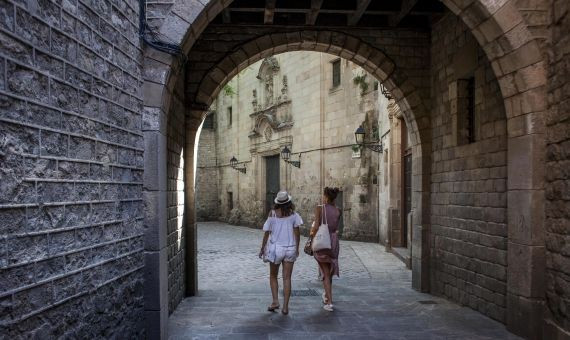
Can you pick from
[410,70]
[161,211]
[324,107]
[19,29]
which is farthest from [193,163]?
[324,107]

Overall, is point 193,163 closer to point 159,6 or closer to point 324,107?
point 159,6

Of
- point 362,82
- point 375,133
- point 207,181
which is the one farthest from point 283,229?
point 207,181

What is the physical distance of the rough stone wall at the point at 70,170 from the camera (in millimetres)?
2355

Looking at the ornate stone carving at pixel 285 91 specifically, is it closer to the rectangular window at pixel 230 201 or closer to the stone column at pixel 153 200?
the rectangular window at pixel 230 201

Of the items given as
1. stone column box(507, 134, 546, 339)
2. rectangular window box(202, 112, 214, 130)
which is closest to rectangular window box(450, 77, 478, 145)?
stone column box(507, 134, 546, 339)

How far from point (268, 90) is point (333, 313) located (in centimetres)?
1480

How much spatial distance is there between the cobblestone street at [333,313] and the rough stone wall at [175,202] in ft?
0.98

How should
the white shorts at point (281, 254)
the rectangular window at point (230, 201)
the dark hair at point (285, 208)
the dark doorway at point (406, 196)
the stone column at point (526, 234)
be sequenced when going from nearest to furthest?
the stone column at point (526, 234)
the white shorts at point (281, 254)
the dark hair at point (285, 208)
the dark doorway at point (406, 196)
the rectangular window at point (230, 201)

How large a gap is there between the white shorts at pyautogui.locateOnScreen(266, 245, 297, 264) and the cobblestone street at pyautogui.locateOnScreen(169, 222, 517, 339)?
639 millimetres

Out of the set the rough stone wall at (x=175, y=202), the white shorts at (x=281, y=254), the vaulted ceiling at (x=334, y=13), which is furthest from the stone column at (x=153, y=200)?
the vaulted ceiling at (x=334, y=13)

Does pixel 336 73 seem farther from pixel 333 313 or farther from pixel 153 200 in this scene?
pixel 153 200

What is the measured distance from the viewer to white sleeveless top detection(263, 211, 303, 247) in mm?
5594

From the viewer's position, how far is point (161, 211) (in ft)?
13.9

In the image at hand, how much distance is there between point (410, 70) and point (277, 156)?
11920 millimetres
